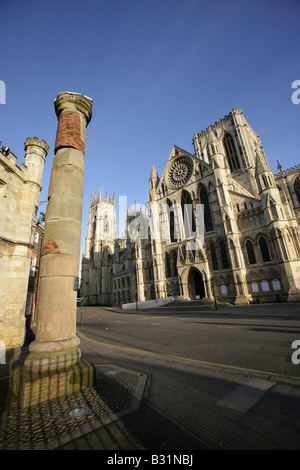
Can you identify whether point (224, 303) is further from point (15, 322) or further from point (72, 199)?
point (72, 199)

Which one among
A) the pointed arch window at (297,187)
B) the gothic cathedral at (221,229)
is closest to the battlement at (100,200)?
the gothic cathedral at (221,229)

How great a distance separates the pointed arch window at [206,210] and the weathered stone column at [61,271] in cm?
2692

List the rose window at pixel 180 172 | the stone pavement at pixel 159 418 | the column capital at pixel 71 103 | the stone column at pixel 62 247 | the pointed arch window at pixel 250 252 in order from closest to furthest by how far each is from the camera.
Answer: the stone pavement at pixel 159 418 < the stone column at pixel 62 247 < the column capital at pixel 71 103 < the pointed arch window at pixel 250 252 < the rose window at pixel 180 172

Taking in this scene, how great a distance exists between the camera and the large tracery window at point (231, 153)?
43.8 meters

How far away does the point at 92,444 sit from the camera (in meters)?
2.37

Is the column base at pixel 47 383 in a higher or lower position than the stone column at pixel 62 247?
lower

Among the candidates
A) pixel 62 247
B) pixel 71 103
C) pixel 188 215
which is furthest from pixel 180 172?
pixel 62 247

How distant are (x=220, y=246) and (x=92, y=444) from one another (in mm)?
28273

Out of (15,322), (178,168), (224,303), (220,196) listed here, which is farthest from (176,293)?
(15,322)

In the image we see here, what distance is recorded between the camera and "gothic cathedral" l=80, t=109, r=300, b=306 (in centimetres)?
2398

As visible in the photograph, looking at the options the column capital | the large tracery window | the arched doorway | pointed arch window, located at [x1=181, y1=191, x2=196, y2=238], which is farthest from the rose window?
the column capital

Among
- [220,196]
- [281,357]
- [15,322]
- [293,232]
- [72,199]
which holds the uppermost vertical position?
[220,196]

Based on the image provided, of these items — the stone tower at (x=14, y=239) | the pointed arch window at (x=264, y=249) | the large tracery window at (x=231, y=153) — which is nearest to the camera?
the stone tower at (x=14, y=239)

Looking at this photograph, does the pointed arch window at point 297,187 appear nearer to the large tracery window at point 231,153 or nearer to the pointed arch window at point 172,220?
the large tracery window at point 231,153
